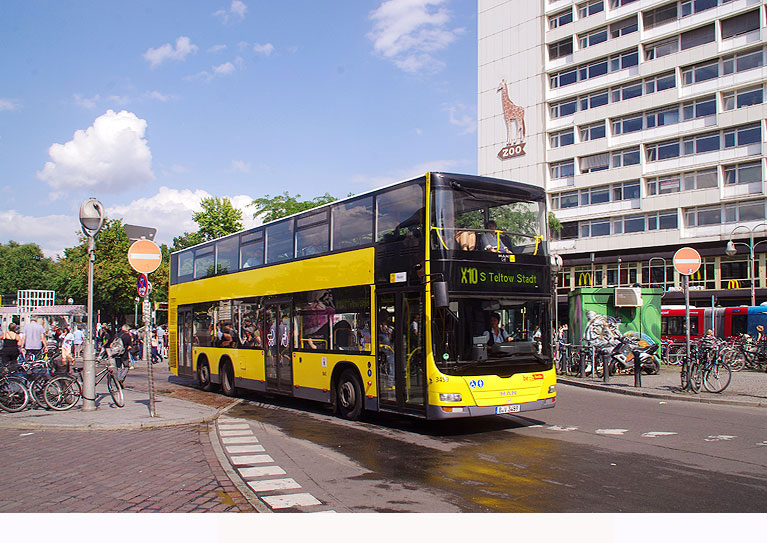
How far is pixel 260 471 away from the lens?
7.95 m

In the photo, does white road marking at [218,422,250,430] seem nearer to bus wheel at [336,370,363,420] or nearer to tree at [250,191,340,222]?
bus wheel at [336,370,363,420]

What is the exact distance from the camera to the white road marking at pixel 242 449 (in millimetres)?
9219

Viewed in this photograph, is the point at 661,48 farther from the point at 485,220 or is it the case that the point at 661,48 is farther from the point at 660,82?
the point at 485,220

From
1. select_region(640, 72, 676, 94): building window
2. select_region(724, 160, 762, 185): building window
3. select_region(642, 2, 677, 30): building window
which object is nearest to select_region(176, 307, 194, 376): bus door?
select_region(724, 160, 762, 185): building window

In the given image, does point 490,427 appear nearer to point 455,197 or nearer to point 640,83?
point 455,197

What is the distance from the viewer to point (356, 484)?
7250 millimetres

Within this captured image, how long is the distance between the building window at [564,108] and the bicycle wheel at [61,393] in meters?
54.1

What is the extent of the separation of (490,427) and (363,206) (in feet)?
14.9

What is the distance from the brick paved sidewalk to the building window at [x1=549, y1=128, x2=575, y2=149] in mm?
54249

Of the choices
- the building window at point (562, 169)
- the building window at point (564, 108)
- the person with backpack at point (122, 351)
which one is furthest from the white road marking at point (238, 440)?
the building window at point (564, 108)

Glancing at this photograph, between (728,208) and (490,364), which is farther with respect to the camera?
(728,208)

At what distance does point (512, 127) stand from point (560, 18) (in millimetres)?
10498

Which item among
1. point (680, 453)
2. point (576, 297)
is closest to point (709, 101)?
point (576, 297)

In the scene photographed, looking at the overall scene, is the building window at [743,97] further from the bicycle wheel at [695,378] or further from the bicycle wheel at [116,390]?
the bicycle wheel at [116,390]
